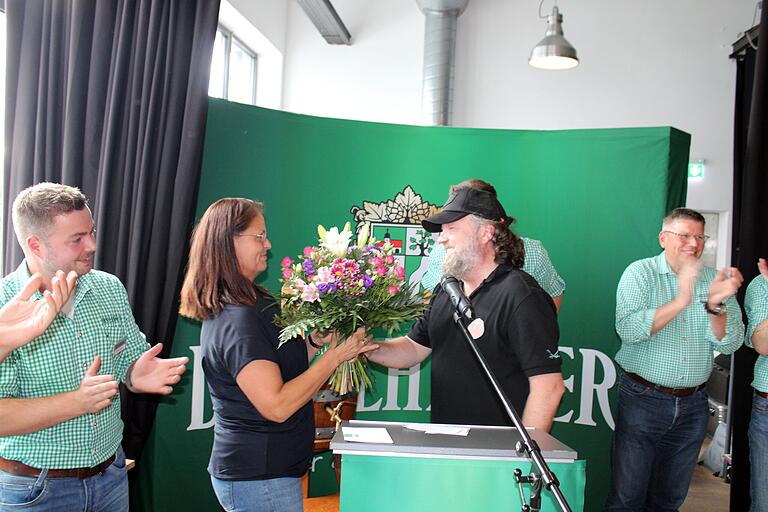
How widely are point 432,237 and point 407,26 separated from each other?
12.7ft

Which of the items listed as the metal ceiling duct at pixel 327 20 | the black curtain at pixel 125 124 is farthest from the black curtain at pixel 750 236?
the metal ceiling duct at pixel 327 20

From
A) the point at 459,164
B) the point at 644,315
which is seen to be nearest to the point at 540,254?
the point at 644,315

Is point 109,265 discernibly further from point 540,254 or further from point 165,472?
point 540,254

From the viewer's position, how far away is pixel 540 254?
357 cm

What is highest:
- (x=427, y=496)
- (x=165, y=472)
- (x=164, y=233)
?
(x=164, y=233)

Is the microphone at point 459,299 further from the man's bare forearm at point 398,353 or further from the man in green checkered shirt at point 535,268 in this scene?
the man in green checkered shirt at point 535,268

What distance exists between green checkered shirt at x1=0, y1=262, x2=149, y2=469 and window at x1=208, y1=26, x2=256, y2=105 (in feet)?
13.3

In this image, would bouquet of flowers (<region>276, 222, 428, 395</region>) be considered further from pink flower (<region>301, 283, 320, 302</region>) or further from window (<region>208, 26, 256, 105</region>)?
window (<region>208, 26, 256, 105</region>)

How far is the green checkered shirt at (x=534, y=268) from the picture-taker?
11.6ft

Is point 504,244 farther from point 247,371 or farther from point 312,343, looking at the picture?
point 247,371

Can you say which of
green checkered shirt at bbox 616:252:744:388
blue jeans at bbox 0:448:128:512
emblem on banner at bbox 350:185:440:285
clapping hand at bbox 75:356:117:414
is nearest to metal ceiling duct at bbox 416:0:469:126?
emblem on banner at bbox 350:185:440:285

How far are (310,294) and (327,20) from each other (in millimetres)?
5061

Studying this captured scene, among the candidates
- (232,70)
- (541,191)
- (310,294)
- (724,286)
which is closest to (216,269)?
(310,294)

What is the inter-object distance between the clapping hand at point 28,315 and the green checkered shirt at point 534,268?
2140 millimetres
